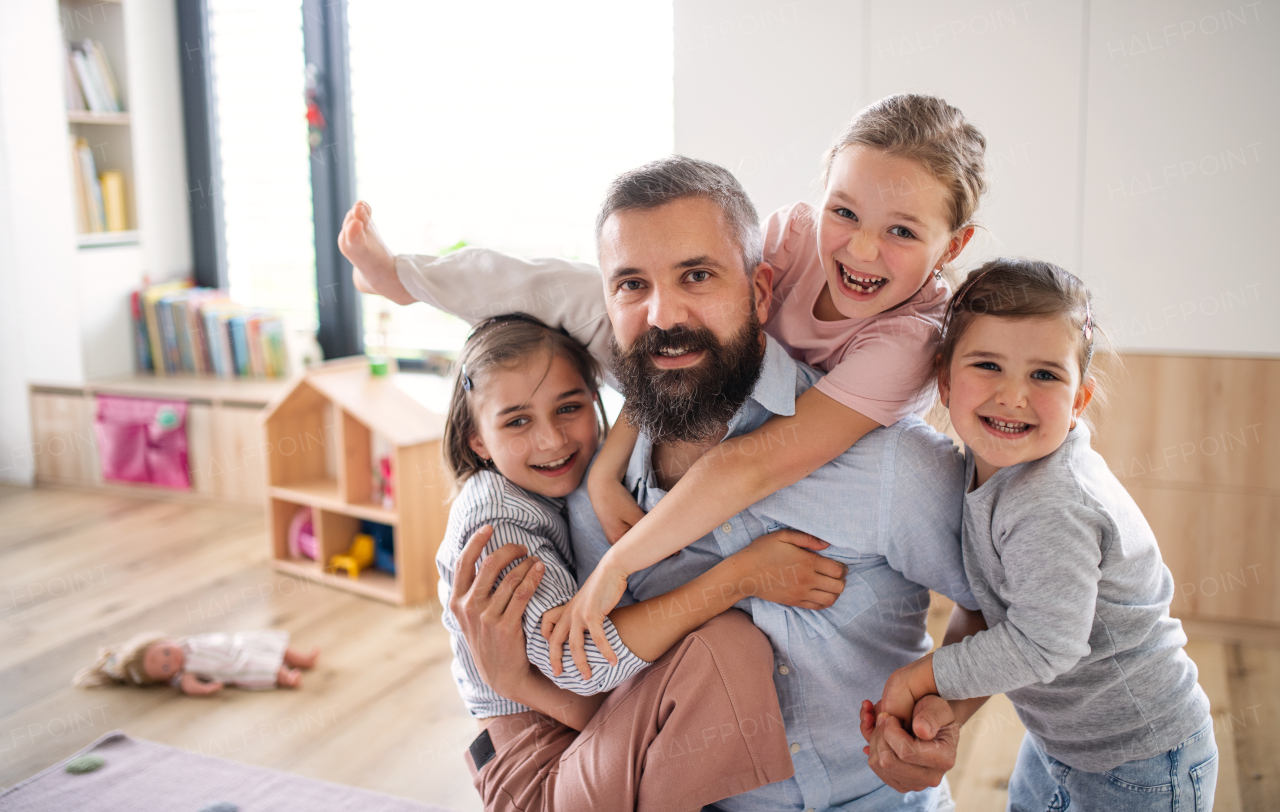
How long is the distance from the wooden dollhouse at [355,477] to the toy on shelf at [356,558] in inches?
0.5

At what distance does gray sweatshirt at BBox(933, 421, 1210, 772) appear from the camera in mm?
1117

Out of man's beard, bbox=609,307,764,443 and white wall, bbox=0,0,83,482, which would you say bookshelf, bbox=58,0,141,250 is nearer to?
white wall, bbox=0,0,83,482

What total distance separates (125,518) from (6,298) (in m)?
1.36

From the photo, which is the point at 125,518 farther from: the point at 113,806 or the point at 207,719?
the point at 113,806

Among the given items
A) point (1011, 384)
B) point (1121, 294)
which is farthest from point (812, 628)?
point (1121, 294)

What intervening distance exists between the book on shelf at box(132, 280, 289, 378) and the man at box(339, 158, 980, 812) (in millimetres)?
3425

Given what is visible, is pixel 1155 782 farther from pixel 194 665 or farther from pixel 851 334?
pixel 194 665

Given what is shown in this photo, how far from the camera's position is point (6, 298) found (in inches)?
176

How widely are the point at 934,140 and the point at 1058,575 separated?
65 centimetres

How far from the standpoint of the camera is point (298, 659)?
9.14ft

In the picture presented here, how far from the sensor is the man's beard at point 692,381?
135cm

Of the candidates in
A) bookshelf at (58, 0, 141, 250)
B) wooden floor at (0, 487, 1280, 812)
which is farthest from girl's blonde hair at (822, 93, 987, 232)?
bookshelf at (58, 0, 141, 250)

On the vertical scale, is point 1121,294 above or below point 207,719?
above

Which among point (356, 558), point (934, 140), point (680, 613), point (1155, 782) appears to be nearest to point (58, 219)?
point (356, 558)
